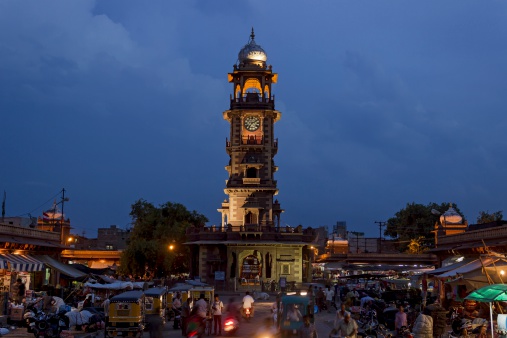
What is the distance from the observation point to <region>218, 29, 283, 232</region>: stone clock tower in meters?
65.1

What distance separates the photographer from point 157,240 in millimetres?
69000

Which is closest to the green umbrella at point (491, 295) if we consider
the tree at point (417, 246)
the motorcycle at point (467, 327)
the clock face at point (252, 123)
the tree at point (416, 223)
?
the motorcycle at point (467, 327)

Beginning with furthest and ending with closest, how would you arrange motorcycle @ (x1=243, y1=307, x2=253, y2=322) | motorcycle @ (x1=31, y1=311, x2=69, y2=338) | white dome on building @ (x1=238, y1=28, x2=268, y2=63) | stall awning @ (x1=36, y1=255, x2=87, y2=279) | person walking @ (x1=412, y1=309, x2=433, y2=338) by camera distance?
white dome on building @ (x1=238, y1=28, x2=268, y2=63), stall awning @ (x1=36, y1=255, x2=87, y2=279), motorcycle @ (x1=243, y1=307, x2=253, y2=322), motorcycle @ (x1=31, y1=311, x2=69, y2=338), person walking @ (x1=412, y1=309, x2=433, y2=338)

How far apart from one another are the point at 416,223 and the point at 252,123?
133 ft

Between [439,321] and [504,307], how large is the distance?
7.64 feet

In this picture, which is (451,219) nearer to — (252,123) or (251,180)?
(251,180)

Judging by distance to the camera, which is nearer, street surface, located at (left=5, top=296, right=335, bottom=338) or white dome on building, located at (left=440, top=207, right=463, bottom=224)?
street surface, located at (left=5, top=296, right=335, bottom=338)

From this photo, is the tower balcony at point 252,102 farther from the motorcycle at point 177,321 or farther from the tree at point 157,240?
the motorcycle at point 177,321

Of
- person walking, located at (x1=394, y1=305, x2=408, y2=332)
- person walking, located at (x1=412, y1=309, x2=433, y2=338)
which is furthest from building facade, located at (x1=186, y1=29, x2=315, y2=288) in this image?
person walking, located at (x1=412, y1=309, x2=433, y2=338)

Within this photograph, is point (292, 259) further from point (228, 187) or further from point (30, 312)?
point (30, 312)

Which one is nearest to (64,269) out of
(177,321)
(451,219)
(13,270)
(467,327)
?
(13,270)

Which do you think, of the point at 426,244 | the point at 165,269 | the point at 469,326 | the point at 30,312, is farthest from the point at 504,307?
the point at 426,244

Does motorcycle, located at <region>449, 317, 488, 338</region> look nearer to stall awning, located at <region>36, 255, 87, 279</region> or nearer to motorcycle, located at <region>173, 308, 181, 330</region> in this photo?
motorcycle, located at <region>173, 308, 181, 330</region>

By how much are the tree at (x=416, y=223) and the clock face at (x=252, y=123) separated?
36926mm
